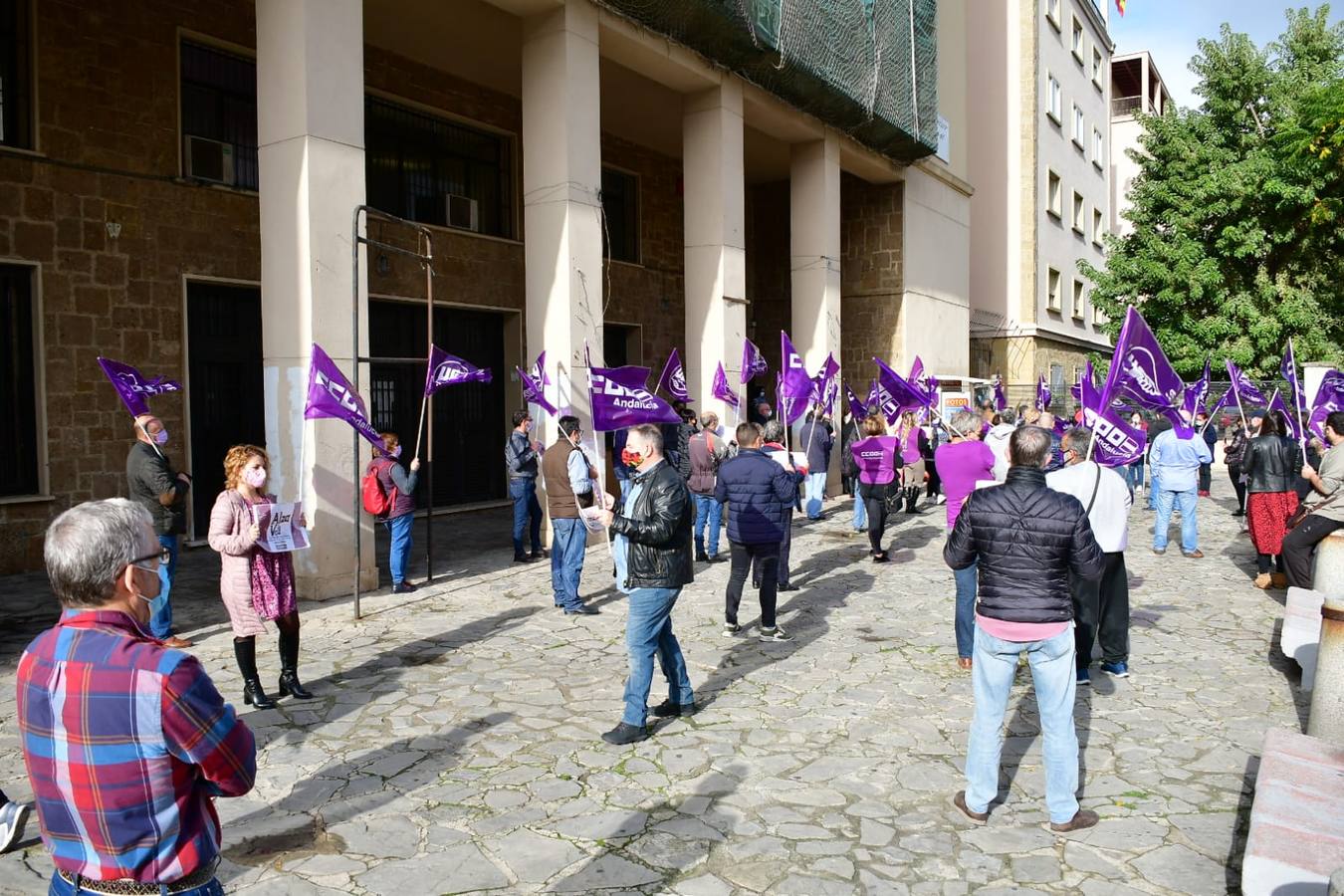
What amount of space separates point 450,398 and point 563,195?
5.40 meters

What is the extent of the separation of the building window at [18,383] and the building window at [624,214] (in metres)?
11.6

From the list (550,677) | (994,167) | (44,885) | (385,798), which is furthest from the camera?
(994,167)

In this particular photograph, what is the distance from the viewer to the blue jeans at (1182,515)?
12484 millimetres

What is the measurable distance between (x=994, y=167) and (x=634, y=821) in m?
31.7

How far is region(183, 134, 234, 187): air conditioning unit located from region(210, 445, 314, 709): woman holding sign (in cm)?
806

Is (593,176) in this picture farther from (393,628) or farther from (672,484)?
(672,484)

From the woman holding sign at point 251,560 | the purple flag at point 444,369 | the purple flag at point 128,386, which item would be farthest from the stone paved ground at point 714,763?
the purple flag at point 444,369

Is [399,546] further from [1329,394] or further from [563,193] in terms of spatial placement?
[1329,394]

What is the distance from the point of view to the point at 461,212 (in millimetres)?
17188

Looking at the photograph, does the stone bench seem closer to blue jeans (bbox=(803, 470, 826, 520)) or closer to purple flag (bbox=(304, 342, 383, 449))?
purple flag (bbox=(304, 342, 383, 449))

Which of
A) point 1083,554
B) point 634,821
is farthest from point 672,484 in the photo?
point 1083,554

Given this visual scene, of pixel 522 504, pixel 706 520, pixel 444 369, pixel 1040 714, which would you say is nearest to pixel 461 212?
pixel 522 504

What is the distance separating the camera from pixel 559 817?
495cm

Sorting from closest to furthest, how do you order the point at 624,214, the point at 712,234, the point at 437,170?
the point at 712,234
the point at 437,170
the point at 624,214
